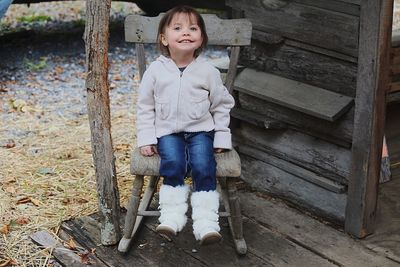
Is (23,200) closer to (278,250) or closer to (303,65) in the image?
(278,250)

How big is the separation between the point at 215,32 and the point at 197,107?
57 cm

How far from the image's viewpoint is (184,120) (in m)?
3.37

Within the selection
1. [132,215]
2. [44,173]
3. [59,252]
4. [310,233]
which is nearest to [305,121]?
[310,233]

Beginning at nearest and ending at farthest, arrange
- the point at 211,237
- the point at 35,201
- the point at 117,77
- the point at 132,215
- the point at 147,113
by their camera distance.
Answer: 1. the point at 211,237
2. the point at 147,113
3. the point at 132,215
4. the point at 35,201
5. the point at 117,77

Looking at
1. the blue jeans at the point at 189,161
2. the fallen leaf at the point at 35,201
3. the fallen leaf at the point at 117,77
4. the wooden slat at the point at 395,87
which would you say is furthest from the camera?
the fallen leaf at the point at 117,77

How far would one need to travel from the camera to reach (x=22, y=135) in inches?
223

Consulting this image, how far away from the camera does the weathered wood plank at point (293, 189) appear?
154 inches

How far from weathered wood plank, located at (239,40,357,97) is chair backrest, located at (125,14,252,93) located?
52 centimetres

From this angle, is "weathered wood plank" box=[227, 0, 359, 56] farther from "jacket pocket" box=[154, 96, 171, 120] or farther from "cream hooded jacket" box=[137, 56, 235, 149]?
"jacket pocket" box=[154, 96, 171, 120]

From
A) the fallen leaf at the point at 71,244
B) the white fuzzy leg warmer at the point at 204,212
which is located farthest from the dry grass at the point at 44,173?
the white fuzzy leg warmer at the point at 204,212

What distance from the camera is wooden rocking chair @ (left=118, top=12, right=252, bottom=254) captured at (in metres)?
3.36

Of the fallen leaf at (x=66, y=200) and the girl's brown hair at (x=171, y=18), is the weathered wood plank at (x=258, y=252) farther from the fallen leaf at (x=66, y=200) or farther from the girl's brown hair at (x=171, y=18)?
the girl's brown hair at (x=171, y=18)

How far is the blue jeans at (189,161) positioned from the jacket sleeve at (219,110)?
0.25ft

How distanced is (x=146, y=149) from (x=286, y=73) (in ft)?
4.08
